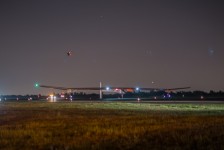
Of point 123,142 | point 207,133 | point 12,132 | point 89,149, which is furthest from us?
point 12,132

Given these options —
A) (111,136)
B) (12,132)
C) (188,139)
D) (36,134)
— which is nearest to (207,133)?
(188,139)

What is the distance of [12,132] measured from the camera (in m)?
26.1

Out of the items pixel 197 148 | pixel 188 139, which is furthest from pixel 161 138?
pixel 197 148

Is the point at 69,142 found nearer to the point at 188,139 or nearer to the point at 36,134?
the point at 36,134

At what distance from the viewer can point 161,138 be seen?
20.9 metres

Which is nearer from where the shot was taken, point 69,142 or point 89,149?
point 89,149

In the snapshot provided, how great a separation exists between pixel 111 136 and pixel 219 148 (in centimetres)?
714

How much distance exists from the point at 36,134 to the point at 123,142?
6776 millimetres

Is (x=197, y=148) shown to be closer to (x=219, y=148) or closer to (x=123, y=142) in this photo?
(x=219, y=148)

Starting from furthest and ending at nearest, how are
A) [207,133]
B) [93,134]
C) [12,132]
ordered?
1. [12,132]
2. [93,134]
3. [207,133]

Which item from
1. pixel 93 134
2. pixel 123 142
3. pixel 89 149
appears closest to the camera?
pixel 89 149

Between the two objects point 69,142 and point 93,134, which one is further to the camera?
point 93,134

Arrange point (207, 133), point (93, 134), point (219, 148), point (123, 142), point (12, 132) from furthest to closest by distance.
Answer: point (12, 132)
point (93, 134)
point (207, 133)
point (123, 142)
point (219, 148)

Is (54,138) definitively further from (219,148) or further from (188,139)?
(219,148)
